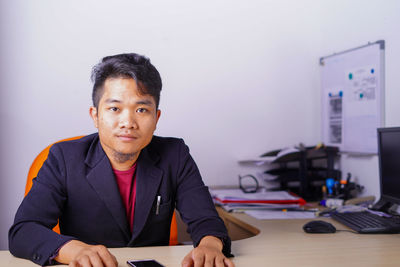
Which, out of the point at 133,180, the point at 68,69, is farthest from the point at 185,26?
the point at 133,180

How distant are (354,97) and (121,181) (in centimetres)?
141

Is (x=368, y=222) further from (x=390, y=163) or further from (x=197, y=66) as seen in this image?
(x=197, y=66)

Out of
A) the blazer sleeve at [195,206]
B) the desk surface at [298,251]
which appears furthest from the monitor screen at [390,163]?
the blazer sleeve at [195,206]

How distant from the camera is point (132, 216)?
1.42m

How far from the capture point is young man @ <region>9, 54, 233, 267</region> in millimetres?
1310

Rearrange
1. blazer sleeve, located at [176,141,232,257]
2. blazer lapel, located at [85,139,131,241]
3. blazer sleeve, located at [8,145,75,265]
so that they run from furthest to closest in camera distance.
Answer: blazer lapel, located at [85,139,131,241] → blazer sleeve, located at [176,141,232,257] → blazer sleeve, located at [8,145,75,265]

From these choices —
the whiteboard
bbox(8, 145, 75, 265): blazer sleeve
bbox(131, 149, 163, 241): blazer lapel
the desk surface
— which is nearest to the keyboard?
the desk surface

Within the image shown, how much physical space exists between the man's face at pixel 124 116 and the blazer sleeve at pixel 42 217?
188mm

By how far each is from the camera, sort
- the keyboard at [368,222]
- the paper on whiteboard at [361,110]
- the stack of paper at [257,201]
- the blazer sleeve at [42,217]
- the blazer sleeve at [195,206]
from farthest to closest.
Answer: the paper on whiteboard at [361,110], the stack of paper at [257,201], the keyboard at [368,222], the blazer sleeve at [195,206], the blazer sleeve at [42,217]

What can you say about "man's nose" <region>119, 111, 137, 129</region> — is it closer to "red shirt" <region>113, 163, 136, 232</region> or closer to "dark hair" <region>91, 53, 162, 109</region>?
"dark hair" <region>91, 53, 162, 109</region>

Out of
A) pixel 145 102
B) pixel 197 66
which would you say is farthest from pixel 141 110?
pixel 197 66

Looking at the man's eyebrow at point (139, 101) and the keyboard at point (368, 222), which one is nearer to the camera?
the man's eyebrow at point (139, 101)

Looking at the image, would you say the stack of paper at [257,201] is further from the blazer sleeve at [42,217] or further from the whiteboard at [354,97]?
the blazer sleeve at [42,217]

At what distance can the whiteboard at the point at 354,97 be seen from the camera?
2.12 meters
